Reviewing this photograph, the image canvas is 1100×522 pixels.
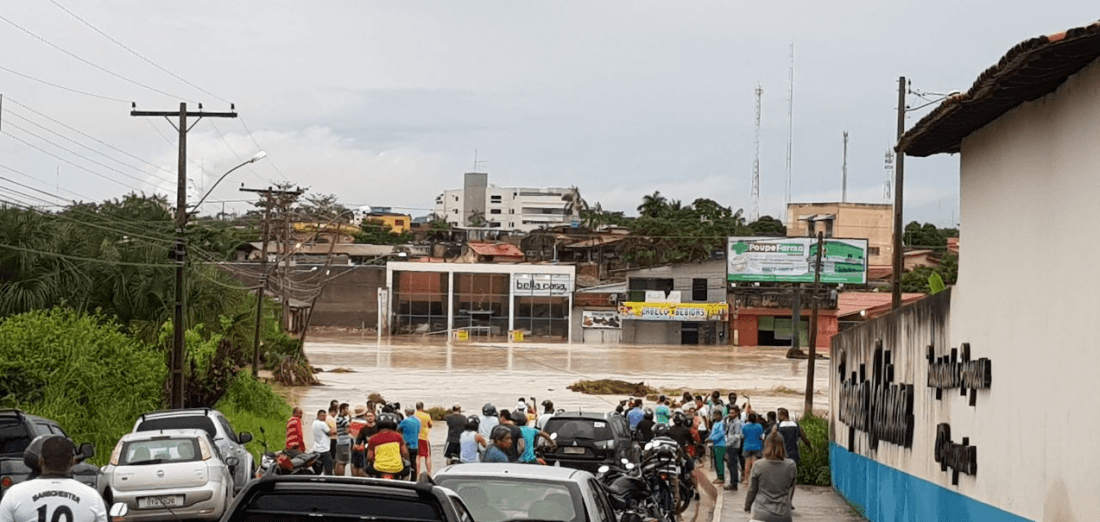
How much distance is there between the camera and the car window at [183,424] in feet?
73.0

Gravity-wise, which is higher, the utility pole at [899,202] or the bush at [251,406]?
the utility pole at [899,202]

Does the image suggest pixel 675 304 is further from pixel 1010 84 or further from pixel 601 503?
pixel 601 503

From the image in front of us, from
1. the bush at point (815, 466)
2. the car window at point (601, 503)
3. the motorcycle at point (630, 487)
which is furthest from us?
the bush at point (815, 466)

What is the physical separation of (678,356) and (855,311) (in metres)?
12.0

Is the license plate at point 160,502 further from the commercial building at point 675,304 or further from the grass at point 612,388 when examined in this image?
the commercial building at point 675,304

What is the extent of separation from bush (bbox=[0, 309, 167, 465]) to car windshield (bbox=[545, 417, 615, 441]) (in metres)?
9.27

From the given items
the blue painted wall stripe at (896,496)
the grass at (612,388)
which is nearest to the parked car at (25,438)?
the blue painted wall stripe at (896,496)

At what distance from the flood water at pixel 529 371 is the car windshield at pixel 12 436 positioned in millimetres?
37137

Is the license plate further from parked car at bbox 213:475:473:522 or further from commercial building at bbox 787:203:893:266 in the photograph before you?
commercial building at bbox 787:203:893:266

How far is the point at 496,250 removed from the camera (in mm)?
129000

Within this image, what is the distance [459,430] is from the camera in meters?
25.5

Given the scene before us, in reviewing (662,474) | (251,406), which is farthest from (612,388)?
(662,474)

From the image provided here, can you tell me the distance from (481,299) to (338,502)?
109433mm

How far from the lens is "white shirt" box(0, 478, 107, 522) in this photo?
7434 millimetres
